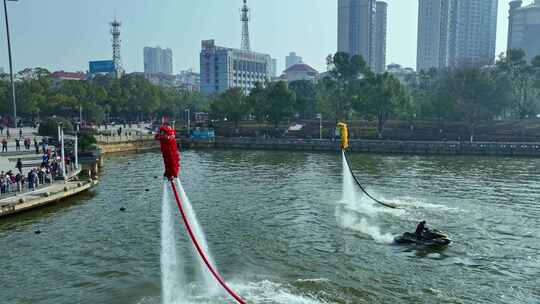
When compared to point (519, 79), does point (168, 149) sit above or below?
below

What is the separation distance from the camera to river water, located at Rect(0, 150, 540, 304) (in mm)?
22703

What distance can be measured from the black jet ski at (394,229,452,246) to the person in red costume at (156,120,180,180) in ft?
65.8

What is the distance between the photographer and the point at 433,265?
2597 cm

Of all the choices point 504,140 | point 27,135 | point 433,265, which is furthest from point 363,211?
point 27,135

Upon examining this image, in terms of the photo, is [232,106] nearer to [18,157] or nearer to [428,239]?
[18,157]

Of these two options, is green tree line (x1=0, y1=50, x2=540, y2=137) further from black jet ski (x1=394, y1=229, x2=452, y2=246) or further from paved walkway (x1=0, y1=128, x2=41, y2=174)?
black jet ski (x1=394, y1=229, x2=452, y2=246)

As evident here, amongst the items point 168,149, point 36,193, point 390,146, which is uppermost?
point 168,149

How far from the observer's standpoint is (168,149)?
43.7 feet

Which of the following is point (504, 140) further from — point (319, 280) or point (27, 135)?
point (27, 135)

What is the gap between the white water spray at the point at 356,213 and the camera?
3167 cm

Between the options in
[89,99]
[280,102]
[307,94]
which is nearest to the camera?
[280,102]

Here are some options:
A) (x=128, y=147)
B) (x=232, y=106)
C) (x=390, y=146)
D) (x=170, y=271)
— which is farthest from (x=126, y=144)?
(x=170, y=271)

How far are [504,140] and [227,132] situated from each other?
Answer: 57.3m

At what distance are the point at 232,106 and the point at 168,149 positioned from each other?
93.2 meters
